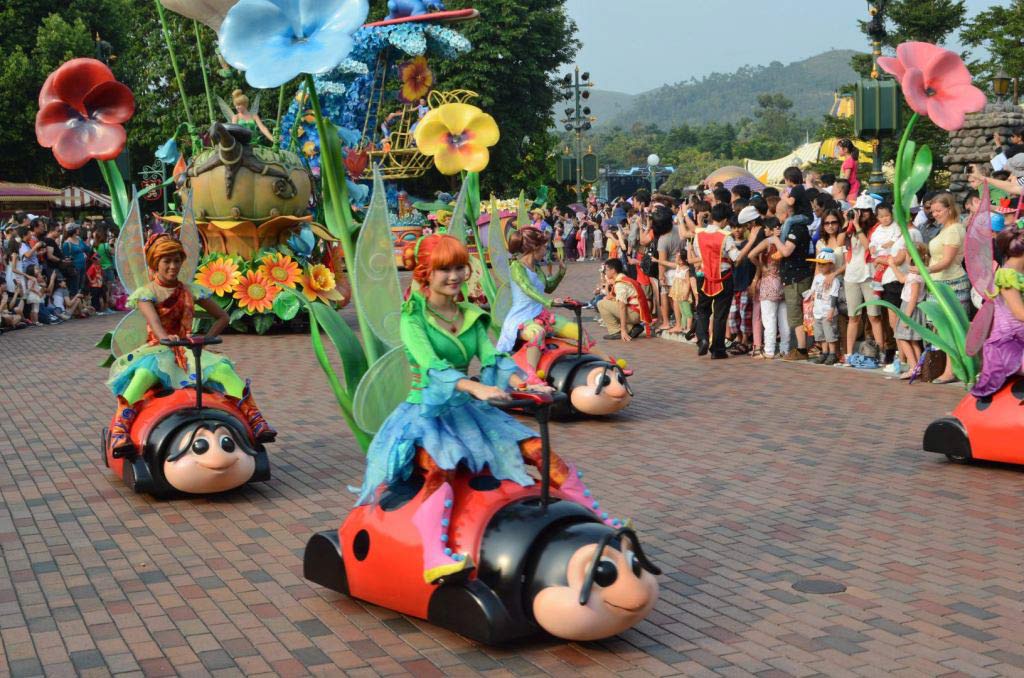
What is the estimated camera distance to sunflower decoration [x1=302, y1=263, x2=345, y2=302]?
17125 millimetres

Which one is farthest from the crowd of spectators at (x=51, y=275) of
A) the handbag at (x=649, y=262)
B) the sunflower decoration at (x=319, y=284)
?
the handbag at (x=649, y=262)

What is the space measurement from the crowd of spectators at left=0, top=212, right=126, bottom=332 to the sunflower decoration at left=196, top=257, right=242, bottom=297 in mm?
3211

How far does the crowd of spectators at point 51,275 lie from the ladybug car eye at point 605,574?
1621 cm

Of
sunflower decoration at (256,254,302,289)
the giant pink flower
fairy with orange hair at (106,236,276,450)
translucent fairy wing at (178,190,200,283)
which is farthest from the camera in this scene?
sunflower decoration at (256,254,302,289)

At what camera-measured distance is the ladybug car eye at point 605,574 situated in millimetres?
4527

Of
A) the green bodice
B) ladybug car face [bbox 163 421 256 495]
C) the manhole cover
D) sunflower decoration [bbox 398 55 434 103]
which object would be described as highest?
sunflower decoration [bbox 398 55 434 103]

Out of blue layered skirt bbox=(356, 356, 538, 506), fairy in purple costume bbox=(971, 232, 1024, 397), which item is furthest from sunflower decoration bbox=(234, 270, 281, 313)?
blue layered skirt bbox=(356, 356, 538, 506)

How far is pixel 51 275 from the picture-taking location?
2044 centimetres

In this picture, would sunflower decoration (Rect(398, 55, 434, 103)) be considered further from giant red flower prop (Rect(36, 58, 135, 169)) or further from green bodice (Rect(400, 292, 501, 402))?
green bodice (Rect(400, 292, 501, 402))

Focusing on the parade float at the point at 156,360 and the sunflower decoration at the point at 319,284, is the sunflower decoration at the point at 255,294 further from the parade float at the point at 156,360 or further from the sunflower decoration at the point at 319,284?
the parade float at the point at 156,360

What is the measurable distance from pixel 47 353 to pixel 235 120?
171 inches

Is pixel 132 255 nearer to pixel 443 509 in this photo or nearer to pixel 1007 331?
pixel 443 509

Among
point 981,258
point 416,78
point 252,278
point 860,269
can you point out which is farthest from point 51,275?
point 981,258

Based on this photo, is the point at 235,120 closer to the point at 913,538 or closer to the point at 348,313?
the point at 348,313
